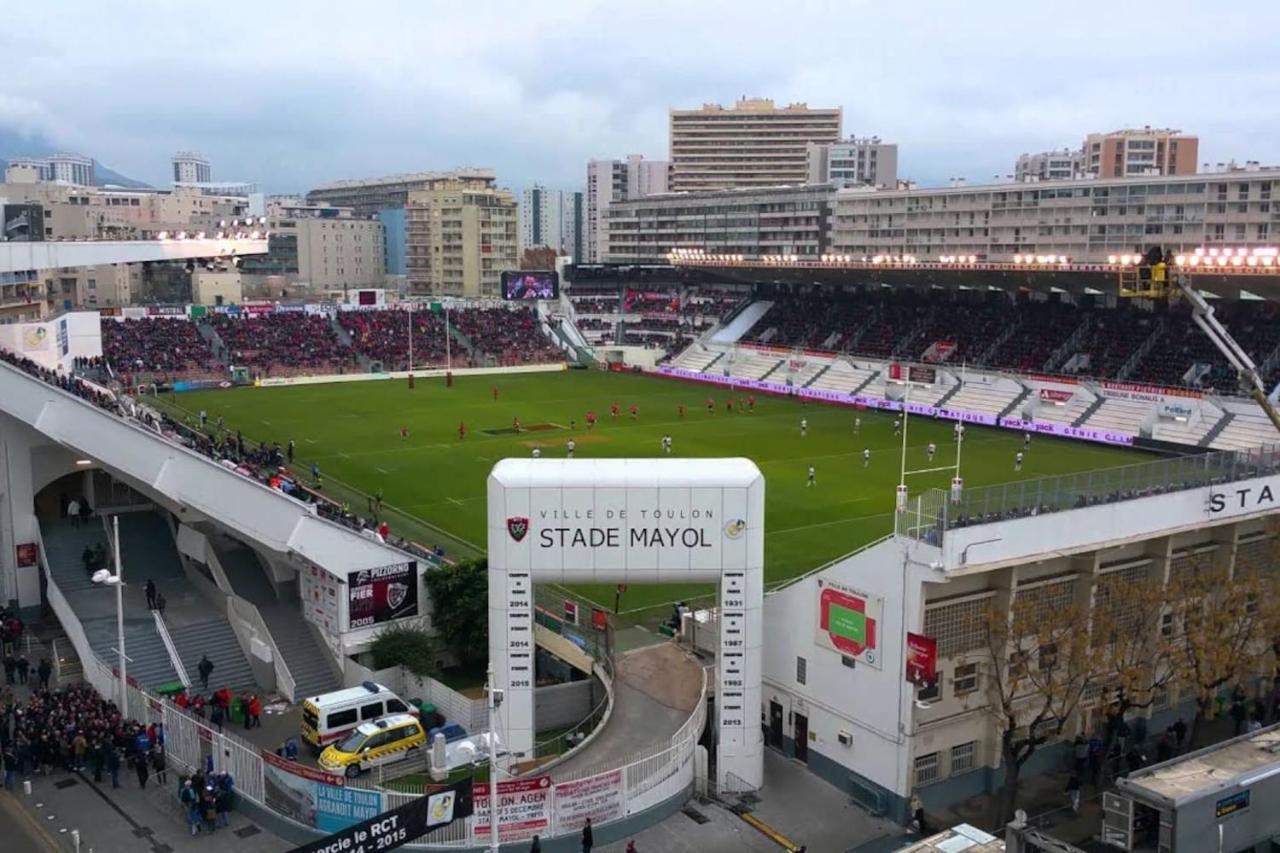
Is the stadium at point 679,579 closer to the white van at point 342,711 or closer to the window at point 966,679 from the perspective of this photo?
the window at point 966,679

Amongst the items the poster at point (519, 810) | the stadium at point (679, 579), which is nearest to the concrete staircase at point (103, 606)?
the stadium at point (679, 579)

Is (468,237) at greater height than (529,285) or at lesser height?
greater

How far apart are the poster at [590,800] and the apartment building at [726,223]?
102 meters

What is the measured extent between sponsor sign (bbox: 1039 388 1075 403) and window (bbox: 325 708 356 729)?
5286cm

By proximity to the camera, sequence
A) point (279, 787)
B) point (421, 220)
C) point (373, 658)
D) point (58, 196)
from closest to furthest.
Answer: point (279, 787)
point (373, 658)
point (58, 196)
point (421, 220)

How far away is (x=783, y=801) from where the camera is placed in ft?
70.2

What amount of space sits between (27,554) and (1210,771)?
92.2 feet

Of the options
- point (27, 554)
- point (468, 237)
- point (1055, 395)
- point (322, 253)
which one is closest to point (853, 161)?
point (468, 237)

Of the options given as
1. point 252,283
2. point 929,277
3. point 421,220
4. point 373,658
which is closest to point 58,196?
point 252,283

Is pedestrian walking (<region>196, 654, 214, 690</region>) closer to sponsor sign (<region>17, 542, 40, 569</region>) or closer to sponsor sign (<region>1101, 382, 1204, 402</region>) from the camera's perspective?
sponsor sign (<region>17, 542, 40, 569</region>)

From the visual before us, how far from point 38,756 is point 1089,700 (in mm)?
19968

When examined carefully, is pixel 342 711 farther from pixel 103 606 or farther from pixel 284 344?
pixel 284 344

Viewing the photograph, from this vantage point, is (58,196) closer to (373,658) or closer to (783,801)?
(373,658)

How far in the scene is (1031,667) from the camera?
21453 millimetres
